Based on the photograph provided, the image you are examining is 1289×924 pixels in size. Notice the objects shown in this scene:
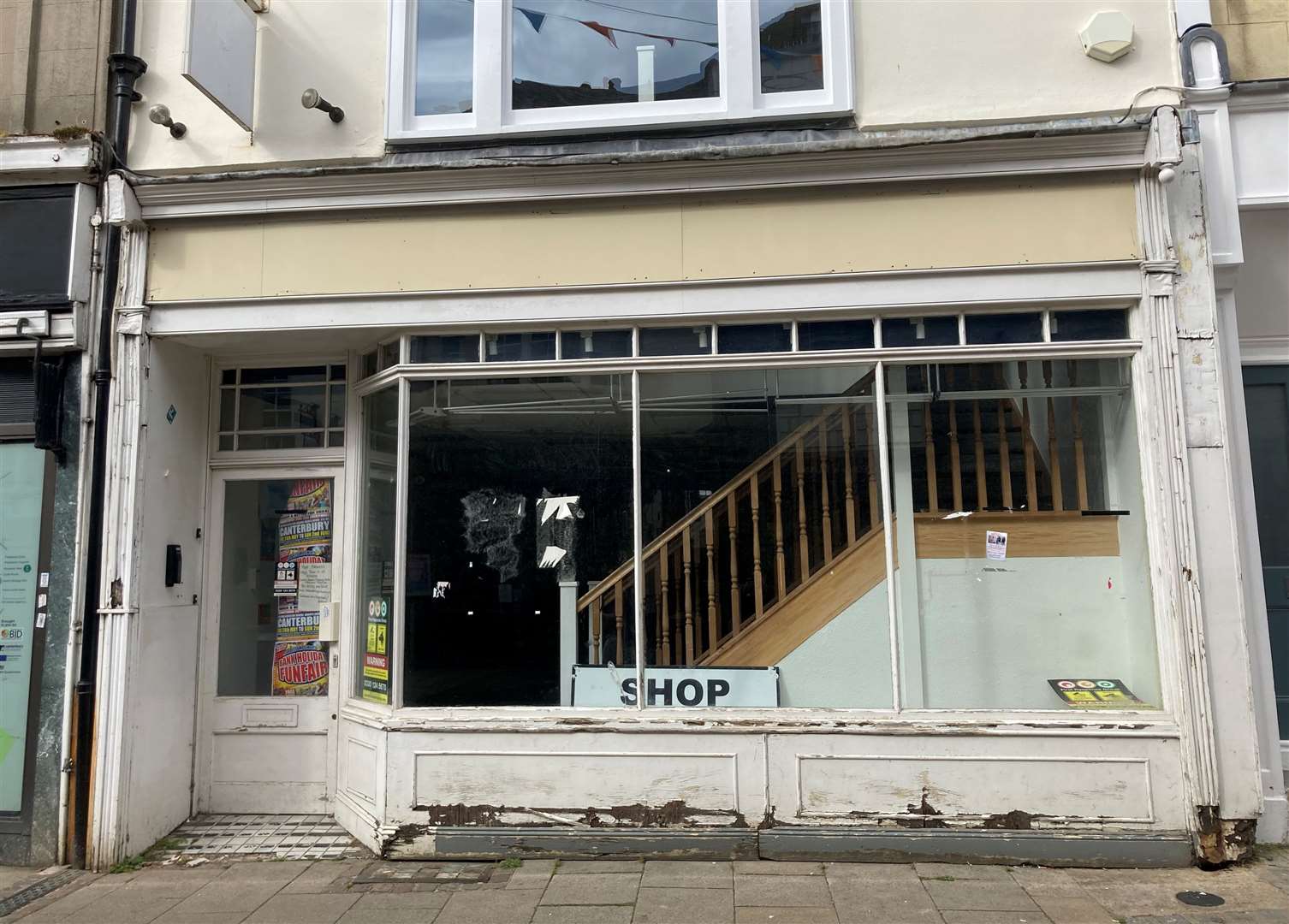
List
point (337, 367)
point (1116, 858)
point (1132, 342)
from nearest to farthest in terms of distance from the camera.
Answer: point (1116, 858)
point (1132, 342)
point (337, 367)

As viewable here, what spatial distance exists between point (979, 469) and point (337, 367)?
177 inches

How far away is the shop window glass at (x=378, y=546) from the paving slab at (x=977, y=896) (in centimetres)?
347

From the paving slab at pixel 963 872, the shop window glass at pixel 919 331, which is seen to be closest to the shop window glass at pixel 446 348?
the shop window glass at pixel 919 331

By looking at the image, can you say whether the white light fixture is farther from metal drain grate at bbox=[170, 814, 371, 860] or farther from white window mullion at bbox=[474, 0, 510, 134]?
metal drain grate at bbox=[170, 814, 371, 860]

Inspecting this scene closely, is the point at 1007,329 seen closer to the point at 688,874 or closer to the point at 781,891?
the point at 781,891

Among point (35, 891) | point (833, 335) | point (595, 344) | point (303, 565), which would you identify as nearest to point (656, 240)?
point (595, 344)

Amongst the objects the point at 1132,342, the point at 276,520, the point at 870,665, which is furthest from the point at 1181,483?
the point at 276,520

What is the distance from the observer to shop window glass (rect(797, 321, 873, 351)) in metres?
5.46

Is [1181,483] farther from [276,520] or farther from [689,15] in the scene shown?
[276,520]

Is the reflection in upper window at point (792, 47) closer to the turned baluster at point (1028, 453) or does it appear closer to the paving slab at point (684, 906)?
the turned baluster at point (1028, 453)

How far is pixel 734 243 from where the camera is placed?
5434mm

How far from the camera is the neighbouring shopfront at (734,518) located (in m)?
5.08

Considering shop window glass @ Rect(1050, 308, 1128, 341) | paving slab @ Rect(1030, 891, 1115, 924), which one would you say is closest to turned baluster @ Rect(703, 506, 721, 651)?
paving slab @ Rect(1030, 891, 1115, 924)

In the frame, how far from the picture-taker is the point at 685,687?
553 centimetres
